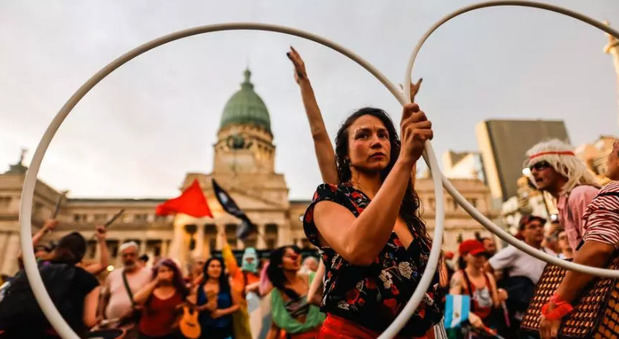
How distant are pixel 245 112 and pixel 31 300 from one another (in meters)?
92.7

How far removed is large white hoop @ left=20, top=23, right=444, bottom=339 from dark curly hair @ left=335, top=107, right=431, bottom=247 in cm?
23

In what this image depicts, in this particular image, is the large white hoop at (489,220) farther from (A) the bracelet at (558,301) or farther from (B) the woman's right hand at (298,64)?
(B) the woman's right hand at (298,64)

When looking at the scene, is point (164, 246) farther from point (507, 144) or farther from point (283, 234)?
point (507, 144)

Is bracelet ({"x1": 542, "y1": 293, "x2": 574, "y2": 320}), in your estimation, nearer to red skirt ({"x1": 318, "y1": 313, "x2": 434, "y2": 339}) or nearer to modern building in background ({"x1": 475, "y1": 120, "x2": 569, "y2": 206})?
Result: red skirt ({"x1": 318, "y1": 313, "x2": 434, "y2": 339})

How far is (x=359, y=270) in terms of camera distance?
181 cm

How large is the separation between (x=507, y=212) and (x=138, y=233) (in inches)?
2509

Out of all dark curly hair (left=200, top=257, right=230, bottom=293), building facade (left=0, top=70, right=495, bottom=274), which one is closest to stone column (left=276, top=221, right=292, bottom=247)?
building facade (left=0, top=70, right=495, bottom=274)

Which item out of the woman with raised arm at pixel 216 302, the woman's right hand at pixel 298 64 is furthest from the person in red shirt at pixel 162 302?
the woman's right hand at pixel 298 64

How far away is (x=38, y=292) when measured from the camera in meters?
1.65

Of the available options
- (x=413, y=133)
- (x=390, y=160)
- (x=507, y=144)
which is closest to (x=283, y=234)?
(x=507, y=144)

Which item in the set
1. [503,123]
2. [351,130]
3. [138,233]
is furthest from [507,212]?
[351,130]

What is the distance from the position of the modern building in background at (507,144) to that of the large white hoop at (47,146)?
230 feet

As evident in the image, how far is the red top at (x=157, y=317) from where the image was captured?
20.1ft

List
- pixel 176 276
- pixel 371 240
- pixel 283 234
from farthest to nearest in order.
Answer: pixel 283 234 < pixel 176 276 < pixel 371 240
